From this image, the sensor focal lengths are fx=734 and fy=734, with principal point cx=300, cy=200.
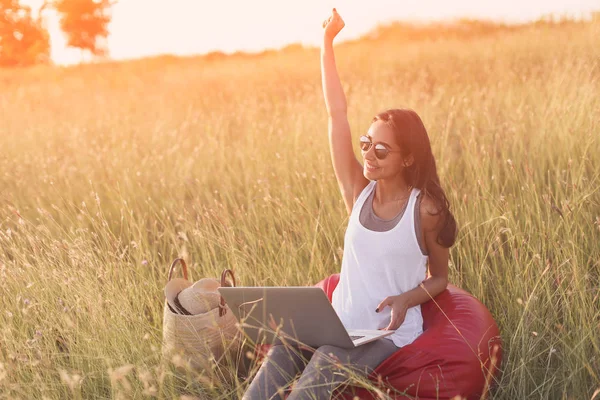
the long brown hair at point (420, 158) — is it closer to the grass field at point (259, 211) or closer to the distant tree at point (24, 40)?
the grass field at point (259, 211)

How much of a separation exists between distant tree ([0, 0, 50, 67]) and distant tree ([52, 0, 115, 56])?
3.07 m

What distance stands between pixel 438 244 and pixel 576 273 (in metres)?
0.65

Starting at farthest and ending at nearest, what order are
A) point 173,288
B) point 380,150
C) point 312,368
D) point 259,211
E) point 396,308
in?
point 259,211, point 173,288, point 380,150, point 396,308, point 312,368

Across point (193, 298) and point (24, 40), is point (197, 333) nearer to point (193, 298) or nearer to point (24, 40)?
point (193, 298)

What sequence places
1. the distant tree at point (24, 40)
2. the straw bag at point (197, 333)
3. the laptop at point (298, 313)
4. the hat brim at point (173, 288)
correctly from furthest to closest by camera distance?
the distant tree at point (24, 40) < the hat brim at point (173, 288) < the straw bag at point (197, 333) < the laptop at point (298, 313)

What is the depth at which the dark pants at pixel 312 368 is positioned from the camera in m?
2.51

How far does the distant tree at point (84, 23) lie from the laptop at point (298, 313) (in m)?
27.3

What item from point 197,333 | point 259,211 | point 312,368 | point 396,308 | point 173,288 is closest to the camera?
point 312,368

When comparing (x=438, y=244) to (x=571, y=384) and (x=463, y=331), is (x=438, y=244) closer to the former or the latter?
(x=463, y=331)

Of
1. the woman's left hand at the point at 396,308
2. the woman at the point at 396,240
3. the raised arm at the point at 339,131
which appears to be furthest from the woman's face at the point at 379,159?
the woman's left hand at the point at 396,308

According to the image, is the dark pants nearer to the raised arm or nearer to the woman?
the woman

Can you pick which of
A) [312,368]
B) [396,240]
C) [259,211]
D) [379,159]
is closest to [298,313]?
[312,368]

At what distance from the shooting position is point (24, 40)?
25250 mm

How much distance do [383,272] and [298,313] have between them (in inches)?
18.4
